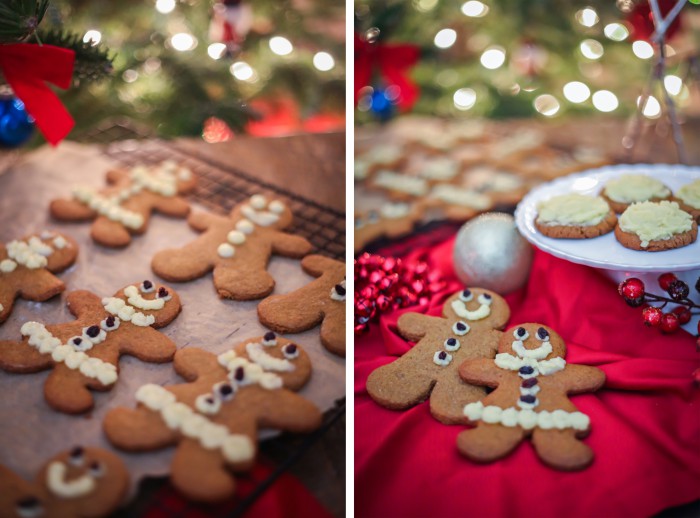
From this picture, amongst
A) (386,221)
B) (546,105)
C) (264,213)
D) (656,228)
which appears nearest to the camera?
(656,228)

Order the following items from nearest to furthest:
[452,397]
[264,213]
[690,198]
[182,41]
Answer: [452,397] → [690,198] → [264,213] → [182,41]

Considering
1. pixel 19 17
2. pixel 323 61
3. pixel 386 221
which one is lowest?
pixel 386 221

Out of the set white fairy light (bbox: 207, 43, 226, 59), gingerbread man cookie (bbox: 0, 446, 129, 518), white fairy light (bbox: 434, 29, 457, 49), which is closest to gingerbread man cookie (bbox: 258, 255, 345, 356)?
gingerbread man cookie (bbox: 0, 446, 129, 518)

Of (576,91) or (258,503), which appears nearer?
(258,503)

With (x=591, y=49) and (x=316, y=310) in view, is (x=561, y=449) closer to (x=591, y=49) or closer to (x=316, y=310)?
(x=316, y=310)

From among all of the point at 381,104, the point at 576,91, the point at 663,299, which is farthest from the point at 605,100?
the point at 663,299

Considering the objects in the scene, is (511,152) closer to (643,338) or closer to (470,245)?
(470,245)

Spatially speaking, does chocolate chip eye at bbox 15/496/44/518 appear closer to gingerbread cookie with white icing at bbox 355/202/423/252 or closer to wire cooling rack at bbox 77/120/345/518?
wire cooling rack at bbox 77/120/345/518

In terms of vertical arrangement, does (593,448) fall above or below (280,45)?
below
